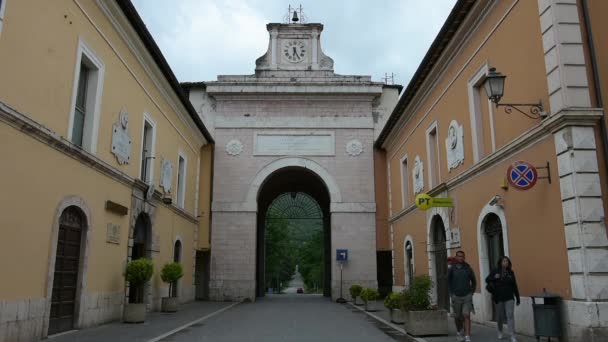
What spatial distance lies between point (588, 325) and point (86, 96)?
10.4 metres

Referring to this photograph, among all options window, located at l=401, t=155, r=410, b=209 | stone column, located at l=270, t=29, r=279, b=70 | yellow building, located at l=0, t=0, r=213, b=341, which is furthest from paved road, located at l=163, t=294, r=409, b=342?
stone column, located at l=270, t=29, r=279, b=70

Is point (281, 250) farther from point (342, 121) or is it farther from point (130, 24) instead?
point (130, 24)

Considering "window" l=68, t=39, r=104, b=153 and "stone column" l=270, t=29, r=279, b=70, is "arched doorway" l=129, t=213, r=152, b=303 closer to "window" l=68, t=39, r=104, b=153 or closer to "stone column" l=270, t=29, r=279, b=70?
"window" l=68, t=39, r=104, b=153

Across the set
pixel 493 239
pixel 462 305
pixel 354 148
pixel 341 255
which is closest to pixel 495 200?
pixel 493 239

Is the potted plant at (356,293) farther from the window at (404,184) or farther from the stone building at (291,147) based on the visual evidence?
the window at (404,184)

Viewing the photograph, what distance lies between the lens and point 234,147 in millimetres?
23016

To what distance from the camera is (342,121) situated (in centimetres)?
2331

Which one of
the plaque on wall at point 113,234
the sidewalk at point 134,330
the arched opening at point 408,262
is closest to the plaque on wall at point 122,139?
the plaque on wall at point 113,234

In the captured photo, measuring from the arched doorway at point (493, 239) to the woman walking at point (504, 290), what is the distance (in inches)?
79.2

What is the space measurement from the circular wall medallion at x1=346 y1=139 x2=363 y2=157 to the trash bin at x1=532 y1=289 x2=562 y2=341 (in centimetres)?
1554

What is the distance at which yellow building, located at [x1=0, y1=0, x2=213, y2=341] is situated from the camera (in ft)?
26.3

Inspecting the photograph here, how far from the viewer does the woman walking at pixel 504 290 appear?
8.52 meters

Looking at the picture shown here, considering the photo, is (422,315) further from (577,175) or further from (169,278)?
(169,278)

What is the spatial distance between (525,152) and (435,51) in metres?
5.49
